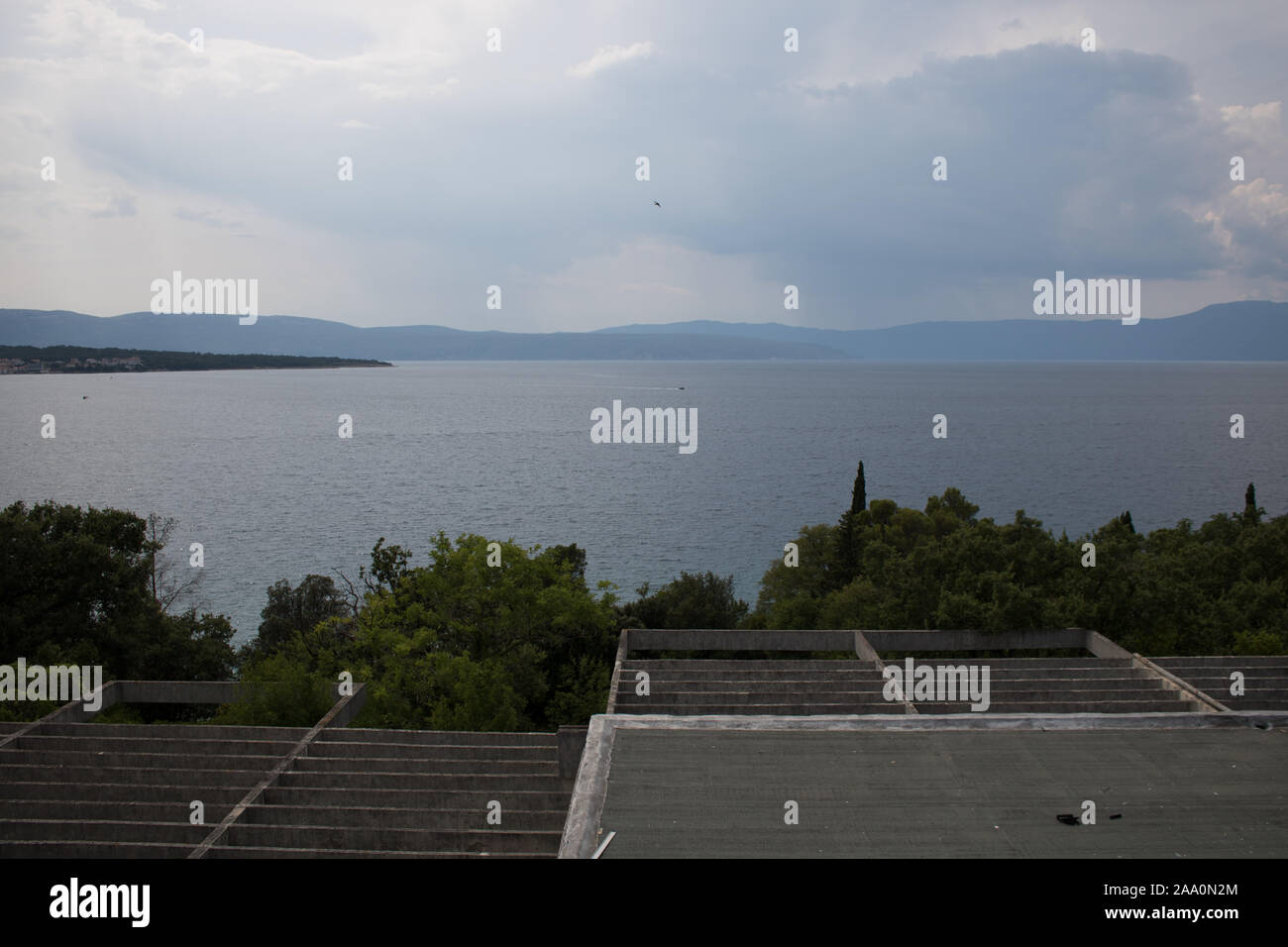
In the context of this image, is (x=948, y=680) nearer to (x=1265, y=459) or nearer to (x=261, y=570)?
(x=261, y=570)

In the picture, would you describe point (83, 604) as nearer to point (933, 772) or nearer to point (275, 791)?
point (275, 791)

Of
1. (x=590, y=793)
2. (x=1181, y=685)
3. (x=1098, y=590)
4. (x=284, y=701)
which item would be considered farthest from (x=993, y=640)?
(x=284, y=701)

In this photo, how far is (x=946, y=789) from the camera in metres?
14.7

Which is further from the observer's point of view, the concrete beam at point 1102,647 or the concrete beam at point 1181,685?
the concrete beam at point 1102,647

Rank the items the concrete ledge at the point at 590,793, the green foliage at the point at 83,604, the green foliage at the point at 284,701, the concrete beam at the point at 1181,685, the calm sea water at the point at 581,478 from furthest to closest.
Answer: the calm sea water at the point at 581,478 < the green foliage at the point at 83,604 < the green foliage at the point at 284,701 < the concrete beam at the point at 1181,685 < the concrete ledge at the point at 590,793

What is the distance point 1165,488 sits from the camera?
10369 cm

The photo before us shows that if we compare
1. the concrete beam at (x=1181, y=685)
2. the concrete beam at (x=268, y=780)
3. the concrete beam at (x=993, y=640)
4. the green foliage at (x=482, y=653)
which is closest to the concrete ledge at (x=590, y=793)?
the concrete beam at (x=268, y=780)

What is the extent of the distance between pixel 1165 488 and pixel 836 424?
69.9 m

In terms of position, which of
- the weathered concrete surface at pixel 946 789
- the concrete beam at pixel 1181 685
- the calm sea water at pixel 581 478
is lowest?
the weathered concrete surface at pixel 946 789

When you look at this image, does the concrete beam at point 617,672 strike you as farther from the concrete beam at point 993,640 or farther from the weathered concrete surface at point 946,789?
the concrete beam at point 993,640

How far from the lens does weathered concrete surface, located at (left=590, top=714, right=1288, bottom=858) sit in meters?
13.0

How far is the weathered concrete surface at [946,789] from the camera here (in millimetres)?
12977
